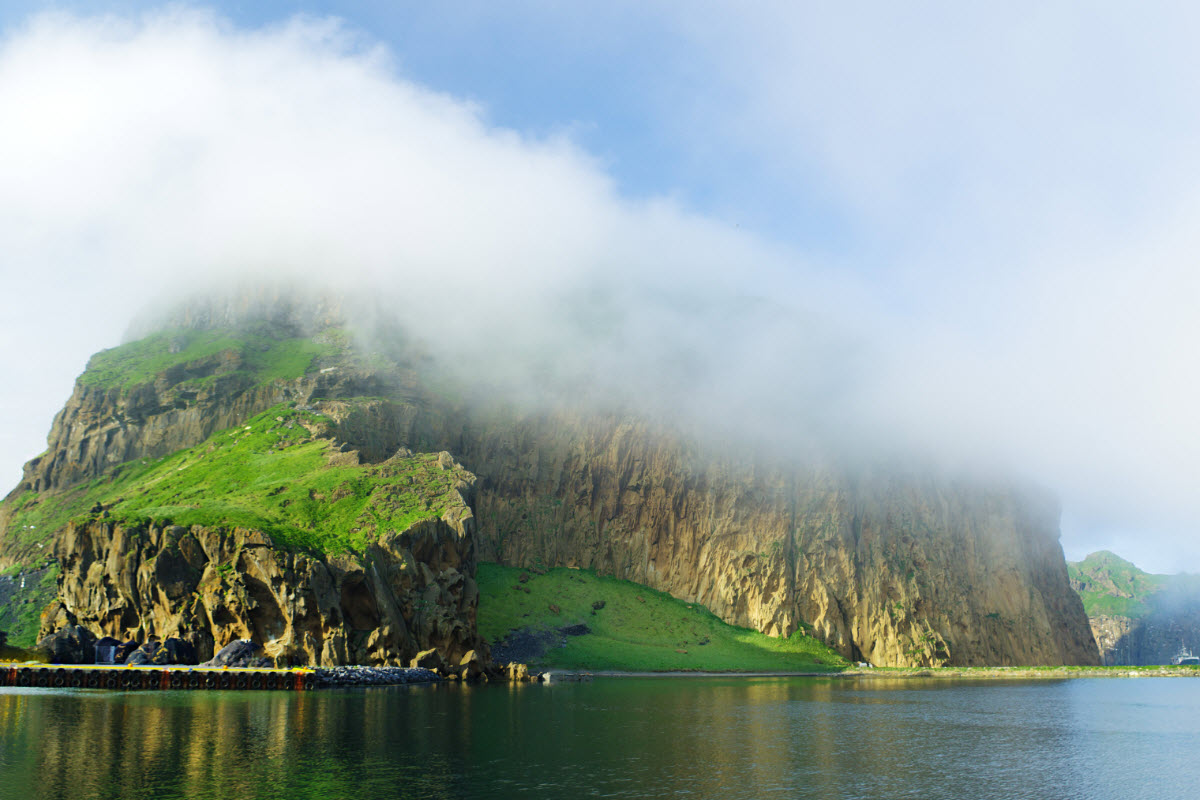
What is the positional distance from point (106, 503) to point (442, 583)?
86410 mm

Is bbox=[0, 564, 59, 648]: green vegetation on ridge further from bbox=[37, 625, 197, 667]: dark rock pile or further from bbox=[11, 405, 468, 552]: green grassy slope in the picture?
bbox=[37, 625, 197, 667]: dark rock pile

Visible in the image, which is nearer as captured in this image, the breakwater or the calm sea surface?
the calm sea surface

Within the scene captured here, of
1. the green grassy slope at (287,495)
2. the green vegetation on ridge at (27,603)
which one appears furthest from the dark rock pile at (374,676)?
the green vegetation on ridge at (27,603)

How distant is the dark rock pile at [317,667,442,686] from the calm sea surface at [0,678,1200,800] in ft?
31.3

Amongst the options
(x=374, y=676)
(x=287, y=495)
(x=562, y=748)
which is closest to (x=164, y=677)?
(x=374, y=676)

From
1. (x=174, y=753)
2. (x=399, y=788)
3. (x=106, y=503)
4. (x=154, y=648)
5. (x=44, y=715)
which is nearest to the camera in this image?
(x=399, y=788)

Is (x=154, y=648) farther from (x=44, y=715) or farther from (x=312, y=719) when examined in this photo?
(x=312, y=719)

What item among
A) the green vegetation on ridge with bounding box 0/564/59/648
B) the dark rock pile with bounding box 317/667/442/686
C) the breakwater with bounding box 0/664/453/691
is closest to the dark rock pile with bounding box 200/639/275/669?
the breakwater with bounding box 0/664/453/691

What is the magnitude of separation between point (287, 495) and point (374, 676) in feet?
153

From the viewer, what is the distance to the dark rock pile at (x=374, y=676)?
389ft

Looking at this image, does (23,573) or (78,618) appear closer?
(78,618)

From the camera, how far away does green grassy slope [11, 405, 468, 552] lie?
463 ft

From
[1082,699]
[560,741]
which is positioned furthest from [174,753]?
[1082,699]

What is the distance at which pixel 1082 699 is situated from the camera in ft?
442
